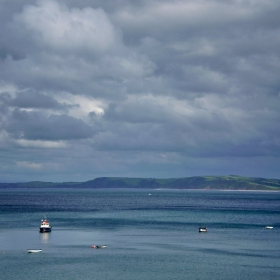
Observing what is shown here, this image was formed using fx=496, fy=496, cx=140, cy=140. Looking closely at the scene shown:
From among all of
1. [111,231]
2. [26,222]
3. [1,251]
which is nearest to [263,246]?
[111,231]

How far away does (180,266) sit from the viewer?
340 ft

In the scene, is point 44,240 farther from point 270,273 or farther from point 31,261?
point 270,273

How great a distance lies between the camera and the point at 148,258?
112438mm

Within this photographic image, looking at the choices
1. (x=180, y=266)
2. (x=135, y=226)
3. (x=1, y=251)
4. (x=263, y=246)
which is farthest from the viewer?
(x=135, y=226)

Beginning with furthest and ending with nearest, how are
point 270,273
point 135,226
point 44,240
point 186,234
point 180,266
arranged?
point 135,226, point 186,234, point 44,240, point 180,266, point 270,273

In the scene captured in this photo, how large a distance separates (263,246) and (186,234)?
107 feet

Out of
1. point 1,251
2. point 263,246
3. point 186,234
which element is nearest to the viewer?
point 1,251

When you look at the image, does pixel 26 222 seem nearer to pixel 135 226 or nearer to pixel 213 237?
pixel 135 226

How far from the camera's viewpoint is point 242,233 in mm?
158875

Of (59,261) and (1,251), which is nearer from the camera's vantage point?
(59,261)

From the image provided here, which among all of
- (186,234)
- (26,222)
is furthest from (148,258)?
(26,222)

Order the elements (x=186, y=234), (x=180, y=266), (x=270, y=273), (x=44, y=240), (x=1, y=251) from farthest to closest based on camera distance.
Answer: (x=186, y=234) < (x=44, y=240) < (x=1, y=251) < (x=180, y=266) < (x=270, y=273)

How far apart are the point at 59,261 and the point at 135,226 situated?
243ft

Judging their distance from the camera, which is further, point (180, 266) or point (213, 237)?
→ point (213, 237)
